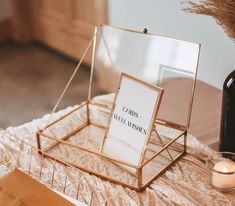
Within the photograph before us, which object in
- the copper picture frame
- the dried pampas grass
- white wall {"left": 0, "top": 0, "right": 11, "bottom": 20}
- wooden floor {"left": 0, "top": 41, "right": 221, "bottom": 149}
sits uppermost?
the dried pampas grass

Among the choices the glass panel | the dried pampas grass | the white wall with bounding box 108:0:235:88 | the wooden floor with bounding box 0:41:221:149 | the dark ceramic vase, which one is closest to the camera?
the dried pampas grass

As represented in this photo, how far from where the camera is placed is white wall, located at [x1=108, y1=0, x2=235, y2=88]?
157 cm

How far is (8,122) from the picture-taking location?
2799 mm

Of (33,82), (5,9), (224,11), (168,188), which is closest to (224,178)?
(168,188)

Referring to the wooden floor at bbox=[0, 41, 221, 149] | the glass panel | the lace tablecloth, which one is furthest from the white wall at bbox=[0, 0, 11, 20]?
the lace tablecloth

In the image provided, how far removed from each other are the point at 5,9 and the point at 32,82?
110 cm

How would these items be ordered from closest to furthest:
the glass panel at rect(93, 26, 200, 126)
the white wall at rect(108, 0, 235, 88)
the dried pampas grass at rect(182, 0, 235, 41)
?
the dried pampas grass at rect(182, 0, 235, 41)
the glass panel at rect(93, 26, 200, 126)
the white wall at rect(108, 0, 235, 88)

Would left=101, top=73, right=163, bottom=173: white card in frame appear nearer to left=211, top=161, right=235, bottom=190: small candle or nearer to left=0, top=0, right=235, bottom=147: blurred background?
left=211, top=161, right=235, bottom=190: small candle

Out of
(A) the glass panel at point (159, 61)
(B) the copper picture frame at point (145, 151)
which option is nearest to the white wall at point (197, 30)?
(A) the glass panel at point (159, 61)

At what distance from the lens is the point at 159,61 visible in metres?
1.33

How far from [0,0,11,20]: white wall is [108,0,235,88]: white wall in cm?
217

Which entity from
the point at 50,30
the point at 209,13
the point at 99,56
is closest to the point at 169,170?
the point at 209,13

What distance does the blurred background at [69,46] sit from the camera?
1.57 meters

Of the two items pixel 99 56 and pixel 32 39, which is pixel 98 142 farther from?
pixel 32 39
